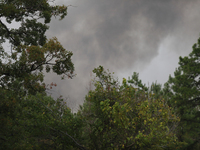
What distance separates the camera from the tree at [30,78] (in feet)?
27.1

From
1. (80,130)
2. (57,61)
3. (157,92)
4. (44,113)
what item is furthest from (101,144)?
(157,92)

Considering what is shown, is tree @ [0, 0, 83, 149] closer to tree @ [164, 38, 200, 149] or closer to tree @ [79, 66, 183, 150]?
tree @ [79, 66, 183, 150]

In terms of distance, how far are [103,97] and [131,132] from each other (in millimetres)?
2311

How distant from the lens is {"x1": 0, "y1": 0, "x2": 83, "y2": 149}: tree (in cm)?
826

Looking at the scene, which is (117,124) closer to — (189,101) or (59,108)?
(59,108)

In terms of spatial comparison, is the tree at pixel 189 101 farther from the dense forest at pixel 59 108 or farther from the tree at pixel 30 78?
the tree at pixel 30 78

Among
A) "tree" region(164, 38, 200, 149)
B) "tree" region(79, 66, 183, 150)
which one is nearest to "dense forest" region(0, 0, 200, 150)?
"tree" region(79, 66, 183, 150)

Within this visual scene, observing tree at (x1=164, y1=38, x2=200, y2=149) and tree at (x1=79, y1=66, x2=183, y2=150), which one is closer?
tree at (x1=79, y1=66, x2=183, y2=150)

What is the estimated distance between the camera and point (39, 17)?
1021cm

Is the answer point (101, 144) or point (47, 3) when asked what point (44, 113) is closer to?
point (101, 144)

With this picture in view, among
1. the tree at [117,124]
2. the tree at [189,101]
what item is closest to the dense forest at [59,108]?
the tree at [117,124]

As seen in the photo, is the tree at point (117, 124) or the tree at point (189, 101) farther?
the tree at point (189, 101)

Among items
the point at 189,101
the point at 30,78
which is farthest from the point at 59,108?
the point at 189,101

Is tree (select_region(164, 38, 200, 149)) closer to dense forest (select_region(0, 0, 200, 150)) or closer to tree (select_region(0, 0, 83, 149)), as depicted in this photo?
dense forest (select_region(0, 0, 200, 150))
